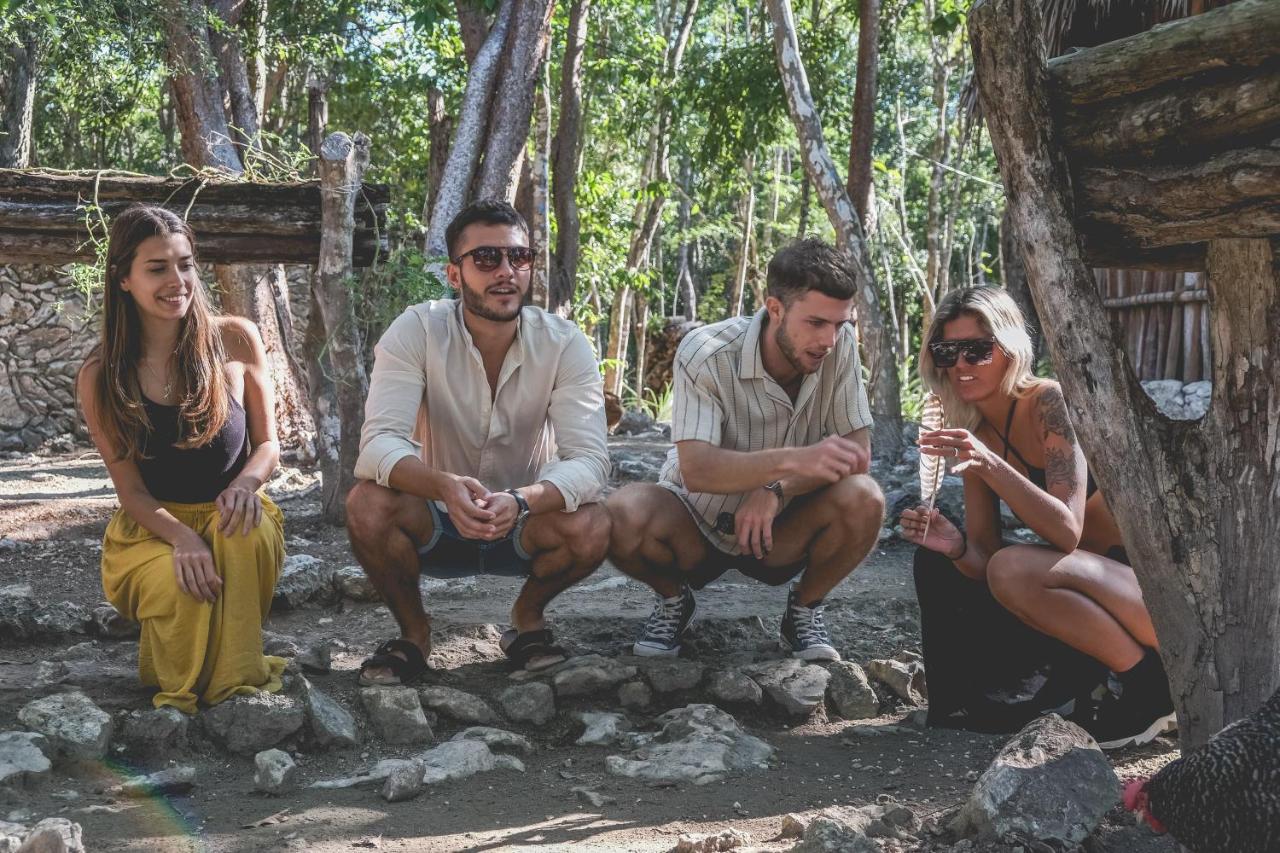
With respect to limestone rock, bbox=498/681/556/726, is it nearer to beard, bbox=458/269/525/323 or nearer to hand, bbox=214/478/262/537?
hand, bbox=214/478/262/537

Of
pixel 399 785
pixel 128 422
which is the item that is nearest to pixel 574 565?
pixel 399 785

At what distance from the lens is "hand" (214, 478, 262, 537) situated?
154 inches

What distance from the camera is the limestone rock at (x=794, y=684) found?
423 cm

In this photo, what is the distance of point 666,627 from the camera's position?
4609 mm

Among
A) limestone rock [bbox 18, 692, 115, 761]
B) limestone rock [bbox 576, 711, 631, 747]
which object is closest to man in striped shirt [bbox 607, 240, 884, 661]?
limestone rock [bbox 576, 711, 631, 747]

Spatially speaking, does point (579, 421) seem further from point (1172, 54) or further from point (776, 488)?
point (1172, 54)

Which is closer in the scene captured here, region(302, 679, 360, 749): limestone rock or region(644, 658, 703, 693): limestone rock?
region(302, 679, 360, 749): limestone rock

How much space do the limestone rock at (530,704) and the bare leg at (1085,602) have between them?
1526 millimetres

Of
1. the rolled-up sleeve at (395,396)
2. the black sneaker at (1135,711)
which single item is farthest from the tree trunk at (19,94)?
the black sneaker at (1135,711)

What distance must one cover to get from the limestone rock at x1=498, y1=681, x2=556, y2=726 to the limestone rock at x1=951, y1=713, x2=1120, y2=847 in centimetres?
142

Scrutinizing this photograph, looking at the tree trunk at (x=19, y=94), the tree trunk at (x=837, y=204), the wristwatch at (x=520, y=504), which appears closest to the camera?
the wristwatch at (x=520, y=504)

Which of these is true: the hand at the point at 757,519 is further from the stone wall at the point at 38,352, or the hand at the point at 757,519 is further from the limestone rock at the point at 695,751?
the stone wall at the point at 38,352

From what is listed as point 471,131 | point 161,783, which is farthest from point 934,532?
point 471,131

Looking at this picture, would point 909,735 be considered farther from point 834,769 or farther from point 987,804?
point 987,804
